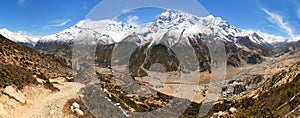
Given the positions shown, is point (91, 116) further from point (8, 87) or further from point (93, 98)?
point (8, 87)

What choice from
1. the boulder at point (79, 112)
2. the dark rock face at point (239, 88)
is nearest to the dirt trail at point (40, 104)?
the boulder at point (79, 112)

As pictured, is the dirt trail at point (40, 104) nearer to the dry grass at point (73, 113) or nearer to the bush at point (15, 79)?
the dry grass at point (73, 113)

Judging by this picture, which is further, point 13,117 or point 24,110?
point 24,110

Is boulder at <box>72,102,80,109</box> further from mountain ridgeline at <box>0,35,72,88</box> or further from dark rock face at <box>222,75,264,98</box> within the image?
dark rock face at <box>222,75,264,98</box>

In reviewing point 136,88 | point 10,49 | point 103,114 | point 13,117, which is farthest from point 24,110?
point 136,88

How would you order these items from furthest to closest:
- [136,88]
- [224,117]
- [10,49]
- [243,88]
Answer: [243,88]
[136,88]
[10,49]
[224,117]

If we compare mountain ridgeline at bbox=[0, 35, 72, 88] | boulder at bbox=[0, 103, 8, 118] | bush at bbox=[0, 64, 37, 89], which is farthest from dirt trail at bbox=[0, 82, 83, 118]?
mountain ridgeline at bbox=[0, 35, 72, 88]

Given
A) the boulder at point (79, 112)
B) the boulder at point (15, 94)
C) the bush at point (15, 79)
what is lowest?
the boulder at point (79, 112)

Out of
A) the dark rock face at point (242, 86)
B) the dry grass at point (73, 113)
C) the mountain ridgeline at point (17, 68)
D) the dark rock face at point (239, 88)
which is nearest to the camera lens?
the dry grass at point (73, 113)

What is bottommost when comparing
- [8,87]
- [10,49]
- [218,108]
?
[218,108]
